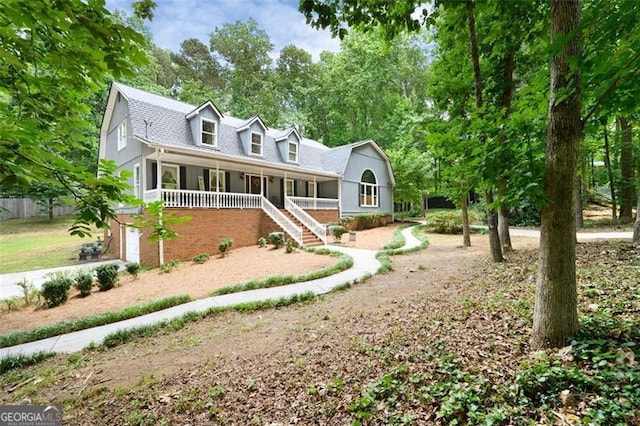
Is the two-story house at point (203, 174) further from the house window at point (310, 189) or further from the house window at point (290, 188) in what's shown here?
the house window at point (310, 189)

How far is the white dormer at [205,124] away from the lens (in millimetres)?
13516

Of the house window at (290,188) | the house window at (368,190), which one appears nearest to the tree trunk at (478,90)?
the house window at (290,188)

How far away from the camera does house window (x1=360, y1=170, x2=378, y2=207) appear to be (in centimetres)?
2181

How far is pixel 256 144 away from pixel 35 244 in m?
14.3

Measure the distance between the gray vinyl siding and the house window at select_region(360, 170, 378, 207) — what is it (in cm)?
33

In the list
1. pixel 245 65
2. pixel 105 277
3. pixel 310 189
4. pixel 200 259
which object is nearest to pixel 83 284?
pixel 105 277

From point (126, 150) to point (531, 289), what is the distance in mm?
16420

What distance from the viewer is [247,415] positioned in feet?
8.41

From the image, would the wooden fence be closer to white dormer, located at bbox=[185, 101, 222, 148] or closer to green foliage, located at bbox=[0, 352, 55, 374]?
white dormer, located at bbox=[185, 101, 222, 148]

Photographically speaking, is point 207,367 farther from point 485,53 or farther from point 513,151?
point 485,53

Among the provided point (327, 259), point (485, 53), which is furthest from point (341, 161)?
point (485, 53)

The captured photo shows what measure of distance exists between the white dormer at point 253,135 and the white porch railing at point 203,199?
3.30m

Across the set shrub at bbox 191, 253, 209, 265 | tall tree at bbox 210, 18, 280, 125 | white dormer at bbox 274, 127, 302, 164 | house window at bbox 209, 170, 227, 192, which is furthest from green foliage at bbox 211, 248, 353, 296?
tall tree at bbox 210, 18, 280, 125

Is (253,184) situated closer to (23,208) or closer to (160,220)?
(160,220)
